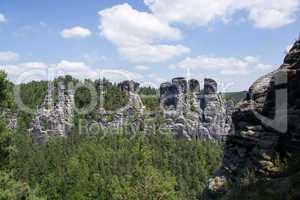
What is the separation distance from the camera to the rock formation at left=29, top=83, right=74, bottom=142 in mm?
149625

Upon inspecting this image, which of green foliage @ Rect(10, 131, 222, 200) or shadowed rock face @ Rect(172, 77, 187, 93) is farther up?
shadowed rock face @ Rect(172, 77, 187, 93)

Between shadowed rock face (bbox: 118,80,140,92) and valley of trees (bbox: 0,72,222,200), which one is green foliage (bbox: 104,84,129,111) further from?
shadowed rock face (bbox: 118,80,140,92)

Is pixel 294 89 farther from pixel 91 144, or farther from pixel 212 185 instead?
pixel 91 144

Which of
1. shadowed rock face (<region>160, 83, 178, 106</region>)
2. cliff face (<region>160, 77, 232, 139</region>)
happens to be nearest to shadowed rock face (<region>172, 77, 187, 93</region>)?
cliff face (<region>160, 77, 232, 139</region>)

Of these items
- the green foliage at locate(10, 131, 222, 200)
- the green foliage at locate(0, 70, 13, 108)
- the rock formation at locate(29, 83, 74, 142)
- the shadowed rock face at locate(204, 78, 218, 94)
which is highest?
the shadowed rock face at locate(204, 78, 218, 94)

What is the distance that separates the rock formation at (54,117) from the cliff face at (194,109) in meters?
40.0

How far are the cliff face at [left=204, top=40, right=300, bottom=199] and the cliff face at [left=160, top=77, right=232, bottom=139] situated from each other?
5115 inches

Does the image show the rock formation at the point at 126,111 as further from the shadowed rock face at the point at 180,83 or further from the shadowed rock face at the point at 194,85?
the shadowed rock face at the point at 194,85

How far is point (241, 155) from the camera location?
17.6 meters

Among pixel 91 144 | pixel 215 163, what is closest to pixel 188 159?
pixel 215 163

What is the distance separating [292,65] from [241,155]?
14.9ft

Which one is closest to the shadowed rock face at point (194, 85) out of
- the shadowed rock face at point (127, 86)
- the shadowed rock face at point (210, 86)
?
the shadowed rock face at point (210, 86)

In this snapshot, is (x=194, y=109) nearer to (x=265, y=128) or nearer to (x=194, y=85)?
(x=194, y=85)

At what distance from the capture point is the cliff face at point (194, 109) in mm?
153500
